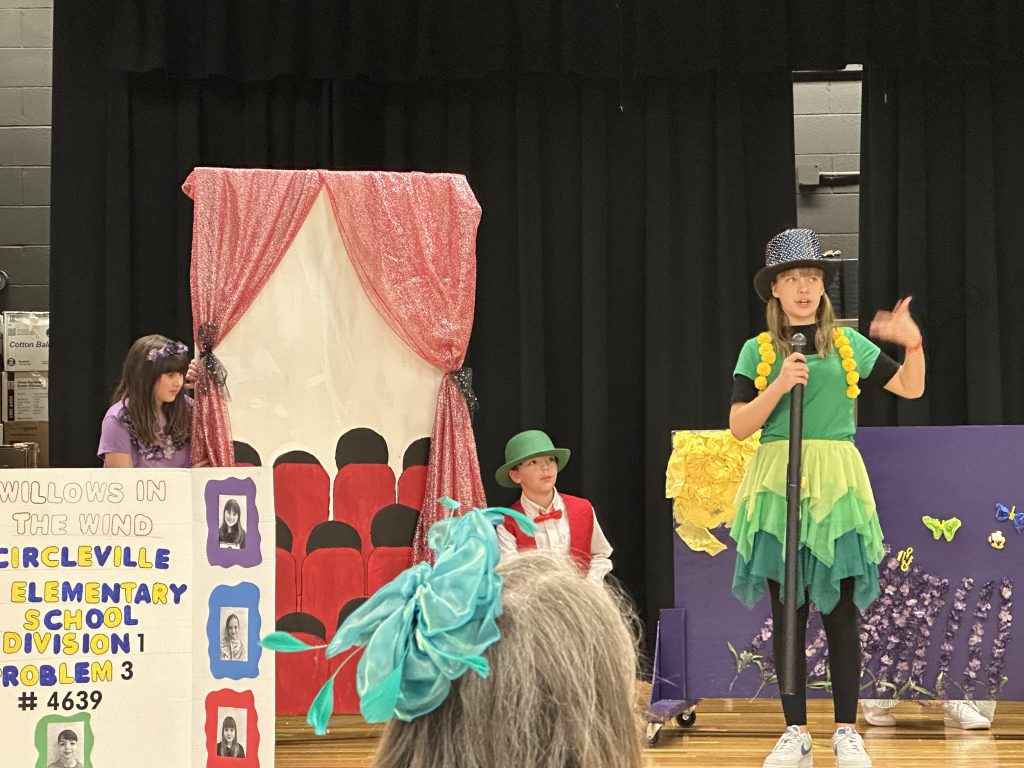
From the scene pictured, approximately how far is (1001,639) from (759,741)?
0.76m

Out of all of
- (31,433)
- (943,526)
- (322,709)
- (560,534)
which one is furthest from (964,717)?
(31,433)

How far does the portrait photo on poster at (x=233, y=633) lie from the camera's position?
277 centimetres

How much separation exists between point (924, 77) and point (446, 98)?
193 centimetres

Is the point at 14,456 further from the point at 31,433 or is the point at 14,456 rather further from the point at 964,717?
the point at 964,717

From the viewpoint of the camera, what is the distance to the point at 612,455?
5070 mm

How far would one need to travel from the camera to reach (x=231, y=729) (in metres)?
2.78

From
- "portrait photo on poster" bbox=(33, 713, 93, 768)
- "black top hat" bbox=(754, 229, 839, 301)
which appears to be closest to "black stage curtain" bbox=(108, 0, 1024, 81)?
"black top hat" bbox=(754, 229, 839, 301)

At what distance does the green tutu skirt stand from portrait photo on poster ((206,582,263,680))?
1.16 metres

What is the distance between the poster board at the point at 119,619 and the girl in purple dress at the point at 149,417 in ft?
3.22

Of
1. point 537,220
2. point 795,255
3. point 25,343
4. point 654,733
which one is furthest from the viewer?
point 25,343

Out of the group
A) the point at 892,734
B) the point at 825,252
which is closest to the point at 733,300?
the point at 825,252

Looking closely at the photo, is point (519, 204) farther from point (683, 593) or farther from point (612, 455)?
point (683, 593)

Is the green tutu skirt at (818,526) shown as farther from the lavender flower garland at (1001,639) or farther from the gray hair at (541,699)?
the gray hair at (541,699)

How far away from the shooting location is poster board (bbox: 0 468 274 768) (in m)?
2.60
